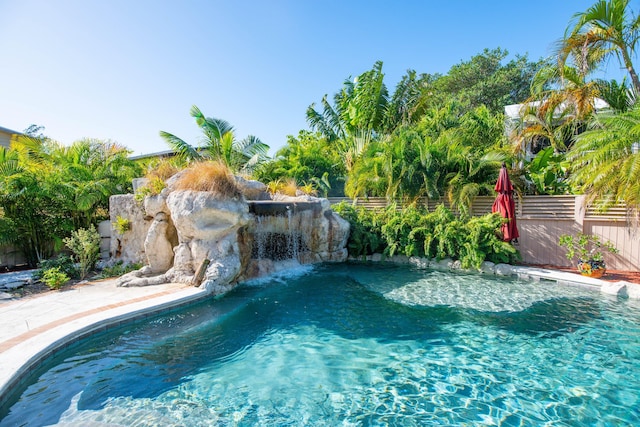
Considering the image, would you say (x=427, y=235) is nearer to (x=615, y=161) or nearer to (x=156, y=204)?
(x=615, y=161)

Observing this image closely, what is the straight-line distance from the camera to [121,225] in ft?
31.2

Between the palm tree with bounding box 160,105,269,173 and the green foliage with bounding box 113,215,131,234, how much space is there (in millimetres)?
5620

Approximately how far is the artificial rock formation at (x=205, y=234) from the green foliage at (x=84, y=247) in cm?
75

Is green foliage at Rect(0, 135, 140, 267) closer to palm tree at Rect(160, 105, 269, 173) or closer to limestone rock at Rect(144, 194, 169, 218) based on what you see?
limestone rock at Rect(144, 194, 169, 218)

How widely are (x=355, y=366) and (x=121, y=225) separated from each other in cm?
822

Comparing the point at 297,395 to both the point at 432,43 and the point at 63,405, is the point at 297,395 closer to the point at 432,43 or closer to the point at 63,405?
the point at 63,405

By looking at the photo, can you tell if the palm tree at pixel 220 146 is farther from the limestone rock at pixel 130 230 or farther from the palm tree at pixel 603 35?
the palm tree at pixel 603 35

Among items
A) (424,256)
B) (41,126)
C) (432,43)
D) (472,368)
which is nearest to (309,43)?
(432,43)

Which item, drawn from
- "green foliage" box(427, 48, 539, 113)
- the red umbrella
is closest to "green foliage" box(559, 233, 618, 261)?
the red umbrella

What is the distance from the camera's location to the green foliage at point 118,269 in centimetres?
889

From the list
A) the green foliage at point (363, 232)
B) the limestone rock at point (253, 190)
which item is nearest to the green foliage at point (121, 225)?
the limestone rock at point (253, 190)

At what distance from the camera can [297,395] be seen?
162 inches

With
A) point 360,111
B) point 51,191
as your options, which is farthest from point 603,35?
point 51,191

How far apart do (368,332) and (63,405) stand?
4.48m
